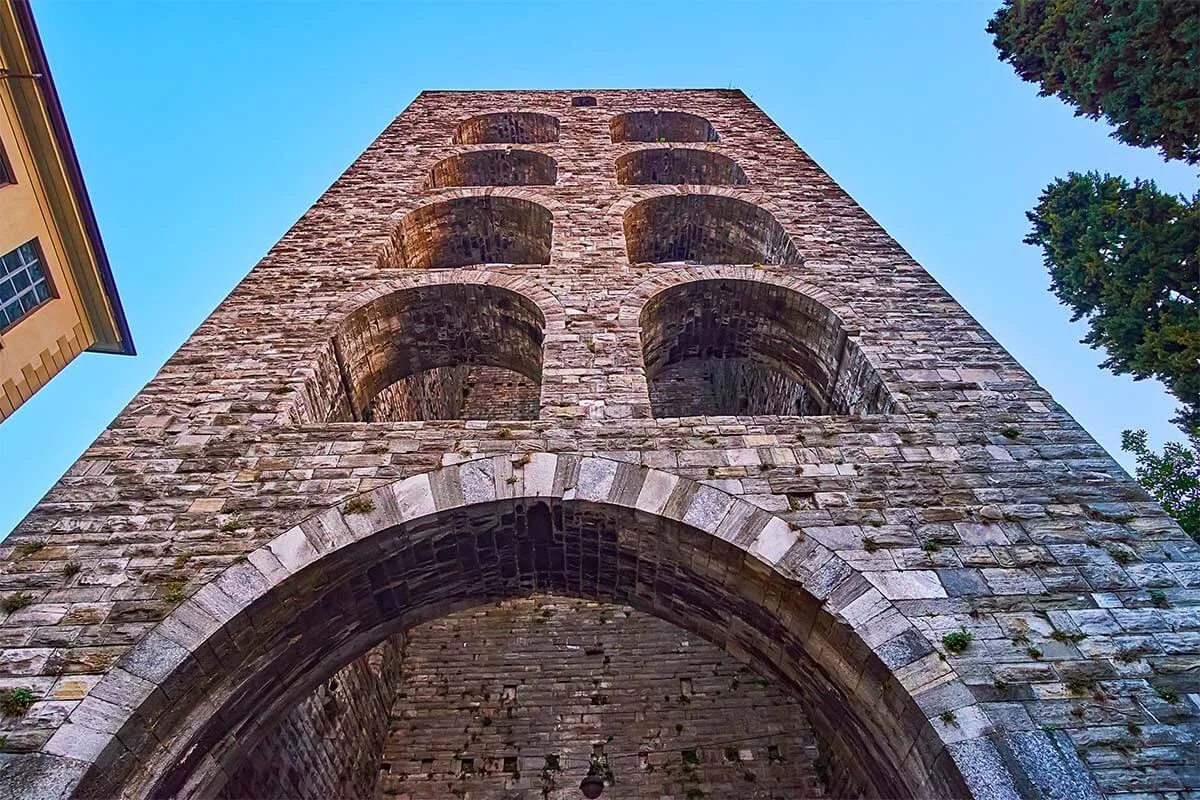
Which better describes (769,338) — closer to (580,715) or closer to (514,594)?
(514,594)

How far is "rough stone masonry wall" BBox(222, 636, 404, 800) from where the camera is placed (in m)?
7.00

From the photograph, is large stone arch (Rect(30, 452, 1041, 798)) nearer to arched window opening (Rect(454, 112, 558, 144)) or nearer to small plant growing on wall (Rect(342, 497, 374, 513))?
small plant growing on wall (Rect(342, 497, 374, 513))

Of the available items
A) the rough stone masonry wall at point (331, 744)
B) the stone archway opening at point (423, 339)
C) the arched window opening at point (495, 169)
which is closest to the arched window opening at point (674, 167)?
the arched window opening at point (495, 169)

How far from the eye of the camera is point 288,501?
6133 millimetres

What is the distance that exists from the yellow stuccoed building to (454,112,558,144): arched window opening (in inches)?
311

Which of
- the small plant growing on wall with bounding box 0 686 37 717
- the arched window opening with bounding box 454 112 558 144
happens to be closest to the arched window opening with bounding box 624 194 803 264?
the arched window opening with bounding box 454 112 558 144

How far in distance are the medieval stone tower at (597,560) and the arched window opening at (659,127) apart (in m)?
6.39

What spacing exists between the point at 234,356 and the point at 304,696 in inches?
148

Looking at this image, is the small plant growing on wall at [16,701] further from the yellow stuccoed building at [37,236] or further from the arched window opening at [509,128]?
the arched window opening at [509,128]

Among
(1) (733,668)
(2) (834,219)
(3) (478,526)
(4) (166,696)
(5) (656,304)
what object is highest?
(2) (834,219)

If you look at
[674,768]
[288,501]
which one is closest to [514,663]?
[674,768]

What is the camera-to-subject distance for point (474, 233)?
1288cm

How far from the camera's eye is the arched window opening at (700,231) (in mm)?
11961

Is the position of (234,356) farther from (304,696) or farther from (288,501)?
Answer: (304,696)
